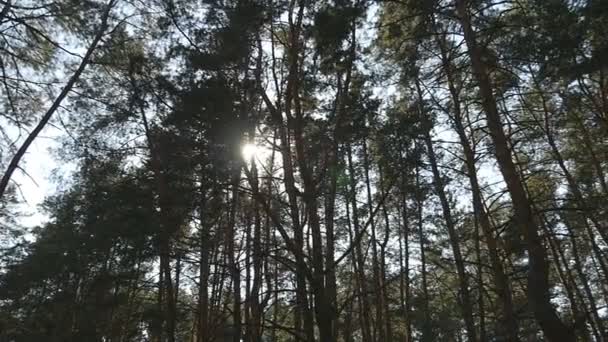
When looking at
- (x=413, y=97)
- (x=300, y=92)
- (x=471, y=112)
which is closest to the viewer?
(x=300, y=92)

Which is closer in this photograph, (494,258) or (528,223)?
(528,223)

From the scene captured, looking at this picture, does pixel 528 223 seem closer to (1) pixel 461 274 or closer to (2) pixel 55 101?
(1) pixel 461 274

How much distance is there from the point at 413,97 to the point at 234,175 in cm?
512

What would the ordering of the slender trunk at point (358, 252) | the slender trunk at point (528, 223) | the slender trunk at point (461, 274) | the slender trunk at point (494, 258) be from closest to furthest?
the slender trunk at point (528, 223), the slender trunk at point (494, 258), the slender trunk at point (461, 274), the slender trunk at point (358, 252)

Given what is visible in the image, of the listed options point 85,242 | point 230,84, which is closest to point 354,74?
point 230,84

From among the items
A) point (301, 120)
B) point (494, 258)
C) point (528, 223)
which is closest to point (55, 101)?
point (301, 120)

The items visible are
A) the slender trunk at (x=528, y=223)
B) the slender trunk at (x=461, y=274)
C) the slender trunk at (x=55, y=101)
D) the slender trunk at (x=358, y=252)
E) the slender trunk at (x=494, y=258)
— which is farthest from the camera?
the slender trunk at (x=358, y=252)

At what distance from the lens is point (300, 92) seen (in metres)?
7.62

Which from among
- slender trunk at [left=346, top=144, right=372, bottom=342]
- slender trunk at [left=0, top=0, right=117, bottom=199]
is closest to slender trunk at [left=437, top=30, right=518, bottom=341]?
slender trunk at [left=346, top=144, right=372, bottom=342]

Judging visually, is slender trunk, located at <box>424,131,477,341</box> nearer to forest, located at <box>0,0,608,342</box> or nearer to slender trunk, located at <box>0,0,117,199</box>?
forest, located at <box>0,0,608,342</box>

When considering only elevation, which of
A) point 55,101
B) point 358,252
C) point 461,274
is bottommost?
point 461,274

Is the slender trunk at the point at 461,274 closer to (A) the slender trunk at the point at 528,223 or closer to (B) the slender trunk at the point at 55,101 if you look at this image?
(A) the slender trunk at the point at 528,223

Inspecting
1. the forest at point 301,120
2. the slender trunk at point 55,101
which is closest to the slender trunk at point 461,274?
the forest at point 301,120

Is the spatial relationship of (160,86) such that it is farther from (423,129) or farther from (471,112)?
(471,112)
